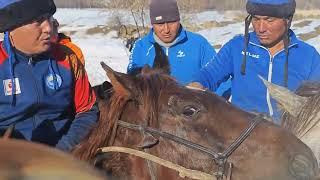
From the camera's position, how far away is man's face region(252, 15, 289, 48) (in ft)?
15.2

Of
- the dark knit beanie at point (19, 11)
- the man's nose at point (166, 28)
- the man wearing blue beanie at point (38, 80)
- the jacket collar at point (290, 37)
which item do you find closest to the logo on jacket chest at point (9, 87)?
the man wearing blue beanie at point (38, 80)

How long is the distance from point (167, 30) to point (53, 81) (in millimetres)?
2676

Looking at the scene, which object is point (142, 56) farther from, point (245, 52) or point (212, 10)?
point (212, 10)

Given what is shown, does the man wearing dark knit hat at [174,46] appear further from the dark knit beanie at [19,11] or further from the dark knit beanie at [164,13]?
the dark knit beanie at [19,11]

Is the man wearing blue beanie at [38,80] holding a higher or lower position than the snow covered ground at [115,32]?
higher

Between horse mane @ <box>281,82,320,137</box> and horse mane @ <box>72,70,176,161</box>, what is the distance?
1.06 meters

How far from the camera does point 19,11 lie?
337cm

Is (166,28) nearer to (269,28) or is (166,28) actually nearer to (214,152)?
(269,28)

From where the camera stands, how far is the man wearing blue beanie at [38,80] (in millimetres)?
3410

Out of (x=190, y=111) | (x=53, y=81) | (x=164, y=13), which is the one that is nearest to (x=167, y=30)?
(x=164, y=13)

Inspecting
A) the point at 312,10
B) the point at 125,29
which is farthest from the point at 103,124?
the point at 312,10

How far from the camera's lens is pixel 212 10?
61969 millimetres

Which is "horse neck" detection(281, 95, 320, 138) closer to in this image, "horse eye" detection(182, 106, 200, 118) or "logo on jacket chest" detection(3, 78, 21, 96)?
"horse eye" detection(182, 106, 200, 118)

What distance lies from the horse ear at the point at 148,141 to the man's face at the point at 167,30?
3196 millimetres
